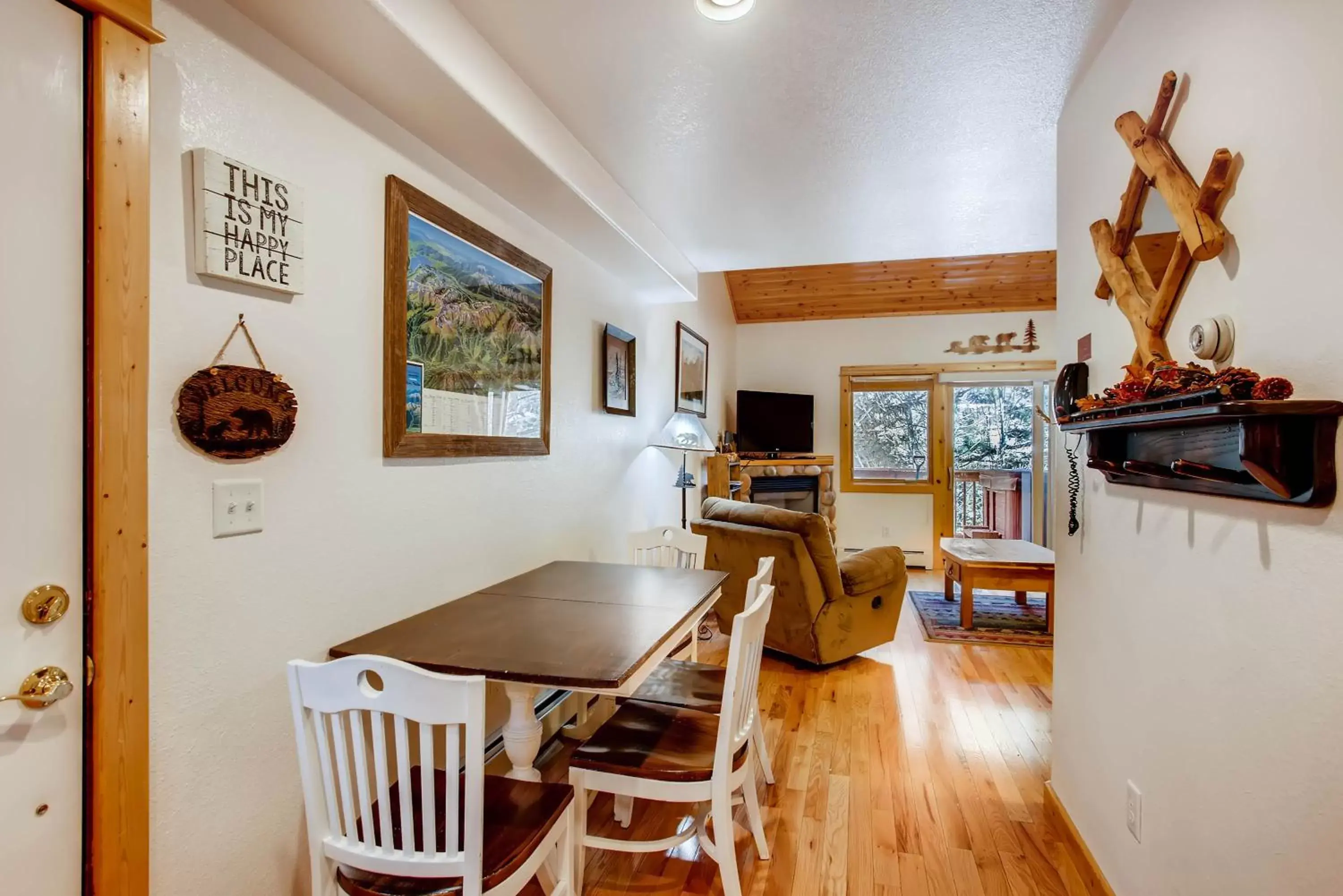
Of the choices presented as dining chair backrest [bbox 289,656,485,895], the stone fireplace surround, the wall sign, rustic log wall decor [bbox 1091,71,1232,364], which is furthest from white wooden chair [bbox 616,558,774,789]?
the stone fireplace surround

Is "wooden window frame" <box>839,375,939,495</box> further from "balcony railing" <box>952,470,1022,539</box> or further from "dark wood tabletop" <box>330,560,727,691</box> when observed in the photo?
"dark wood tabletop" <box>330,560,727,691</box>

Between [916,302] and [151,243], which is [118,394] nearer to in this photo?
[151,243]

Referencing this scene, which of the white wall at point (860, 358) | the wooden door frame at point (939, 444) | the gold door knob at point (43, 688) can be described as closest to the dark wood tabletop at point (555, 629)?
the gold door knob at point (43, 688)

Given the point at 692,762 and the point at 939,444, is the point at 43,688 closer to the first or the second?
the point at 692,762

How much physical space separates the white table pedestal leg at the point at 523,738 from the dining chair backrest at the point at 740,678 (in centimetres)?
47

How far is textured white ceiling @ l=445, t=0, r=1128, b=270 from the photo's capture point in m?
1.58

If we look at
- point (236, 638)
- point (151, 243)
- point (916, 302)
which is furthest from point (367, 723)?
point (916, 302)

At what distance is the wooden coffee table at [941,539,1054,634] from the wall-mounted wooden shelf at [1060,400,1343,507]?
2.91 m

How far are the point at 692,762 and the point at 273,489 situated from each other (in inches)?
47.5

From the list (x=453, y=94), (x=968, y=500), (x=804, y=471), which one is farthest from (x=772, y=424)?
(x=453, y=94)

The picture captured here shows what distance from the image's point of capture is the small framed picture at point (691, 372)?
14.9 feet

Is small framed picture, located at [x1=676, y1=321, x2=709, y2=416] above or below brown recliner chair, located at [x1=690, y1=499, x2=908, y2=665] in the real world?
Result: above

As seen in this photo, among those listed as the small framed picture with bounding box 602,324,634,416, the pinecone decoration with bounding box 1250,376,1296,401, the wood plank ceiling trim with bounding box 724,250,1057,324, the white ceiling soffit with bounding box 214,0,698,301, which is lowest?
the pinecone decoration with bounding box 1250,376,1296,401

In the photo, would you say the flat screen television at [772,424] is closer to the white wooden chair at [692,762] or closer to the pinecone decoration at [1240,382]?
the white wooden chair at [692,762]
